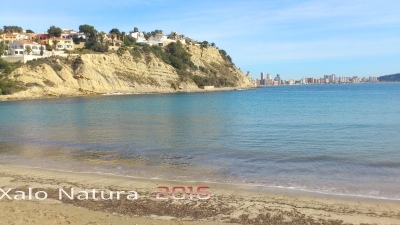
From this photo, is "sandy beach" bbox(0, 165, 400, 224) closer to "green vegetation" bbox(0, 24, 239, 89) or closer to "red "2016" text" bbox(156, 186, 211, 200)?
"red "2016" text" bbox(156, 186, 211, 200)

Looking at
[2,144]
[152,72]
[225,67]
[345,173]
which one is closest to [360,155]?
[345,173]

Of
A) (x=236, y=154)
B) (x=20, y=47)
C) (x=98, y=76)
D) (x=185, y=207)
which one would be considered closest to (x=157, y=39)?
(x=98, y=76)

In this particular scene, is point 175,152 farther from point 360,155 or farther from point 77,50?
point 77,50

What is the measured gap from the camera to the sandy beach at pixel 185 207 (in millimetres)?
8008

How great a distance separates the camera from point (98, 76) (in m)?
90.9

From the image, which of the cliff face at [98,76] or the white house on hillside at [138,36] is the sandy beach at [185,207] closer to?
the cliff face at [98,76]

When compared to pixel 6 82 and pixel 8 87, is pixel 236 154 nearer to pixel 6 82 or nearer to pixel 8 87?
pixel 8 87

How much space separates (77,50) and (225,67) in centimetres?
5921

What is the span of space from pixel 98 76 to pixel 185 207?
86.1 meters

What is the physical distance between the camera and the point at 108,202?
927cm

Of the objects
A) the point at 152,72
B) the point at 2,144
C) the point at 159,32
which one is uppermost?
the point at 159,32

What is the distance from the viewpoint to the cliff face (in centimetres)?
7900

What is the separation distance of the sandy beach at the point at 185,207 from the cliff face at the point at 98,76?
70.3 m

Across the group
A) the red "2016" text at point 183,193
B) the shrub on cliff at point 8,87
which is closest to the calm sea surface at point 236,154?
the red "2016" text at point 183,193
